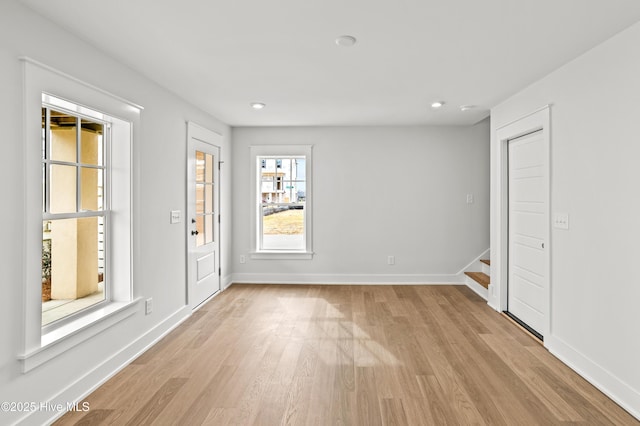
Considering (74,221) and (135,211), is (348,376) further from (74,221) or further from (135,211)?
(74,221)

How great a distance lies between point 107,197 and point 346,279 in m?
3.66

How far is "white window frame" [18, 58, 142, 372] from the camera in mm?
2061

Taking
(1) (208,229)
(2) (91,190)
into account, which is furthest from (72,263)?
(1) (208,229)

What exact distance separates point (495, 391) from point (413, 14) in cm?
252

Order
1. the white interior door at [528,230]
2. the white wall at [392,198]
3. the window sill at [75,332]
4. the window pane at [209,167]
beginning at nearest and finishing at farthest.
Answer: the window sill at [75,332] < the white interior door at [528,230] < the window pane at [209,167] < the white wall at [392,198]

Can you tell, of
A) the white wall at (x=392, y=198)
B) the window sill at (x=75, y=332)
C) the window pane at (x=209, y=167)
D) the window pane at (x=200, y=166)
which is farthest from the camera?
the white wall at (x=392, y=198)

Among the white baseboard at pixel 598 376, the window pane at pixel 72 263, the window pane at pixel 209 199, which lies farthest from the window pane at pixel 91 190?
the white baseboard at pixel 598 376

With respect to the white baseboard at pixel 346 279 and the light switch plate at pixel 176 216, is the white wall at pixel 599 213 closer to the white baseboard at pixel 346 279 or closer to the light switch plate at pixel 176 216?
the white baseboard at pixel 346 279

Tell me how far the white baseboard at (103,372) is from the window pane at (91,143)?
1.56m

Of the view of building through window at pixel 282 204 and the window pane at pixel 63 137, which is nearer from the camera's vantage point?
the window pane at pixel 63 137

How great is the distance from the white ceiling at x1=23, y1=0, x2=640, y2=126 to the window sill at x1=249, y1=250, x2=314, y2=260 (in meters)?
2.51

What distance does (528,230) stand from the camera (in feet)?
12.4

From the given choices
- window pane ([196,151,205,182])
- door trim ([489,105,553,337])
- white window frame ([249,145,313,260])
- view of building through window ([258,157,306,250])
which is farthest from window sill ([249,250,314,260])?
door trim ([489,105,553,337])

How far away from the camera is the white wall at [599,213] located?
7.74 ft
